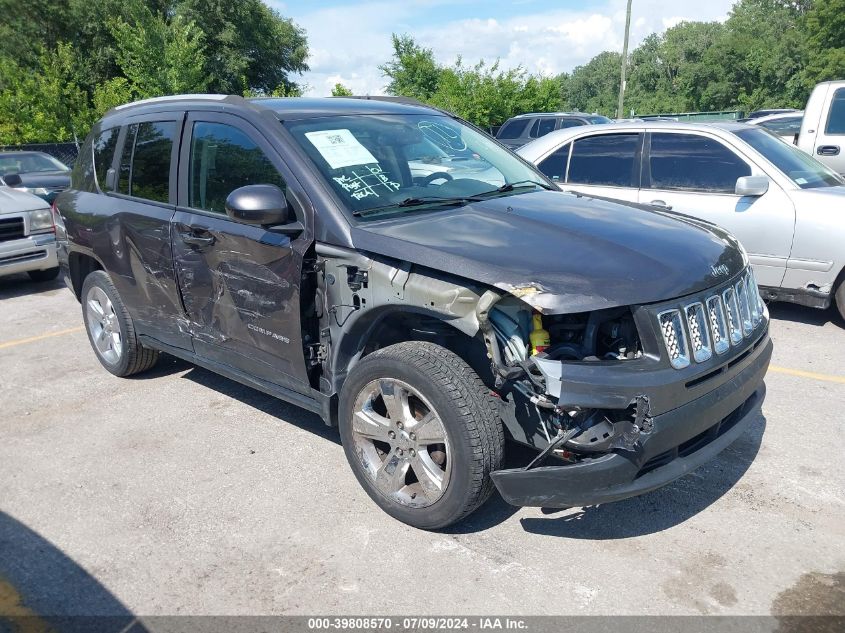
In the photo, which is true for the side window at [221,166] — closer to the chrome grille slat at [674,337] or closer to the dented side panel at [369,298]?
the dented side panel at [369,298]

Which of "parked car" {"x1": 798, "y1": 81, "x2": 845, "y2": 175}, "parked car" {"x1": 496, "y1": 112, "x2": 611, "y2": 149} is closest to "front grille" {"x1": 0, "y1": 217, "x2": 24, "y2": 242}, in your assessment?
"parked car" {"x1": 798, "y1": 81, "x2": 845, "y2": 175}

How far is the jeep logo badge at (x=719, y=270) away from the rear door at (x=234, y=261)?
188 centimetres

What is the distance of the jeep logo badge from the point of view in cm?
311

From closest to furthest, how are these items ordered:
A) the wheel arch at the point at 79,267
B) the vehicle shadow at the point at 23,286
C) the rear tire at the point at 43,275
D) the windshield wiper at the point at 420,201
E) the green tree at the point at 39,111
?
the windshield wiper at the point at 420,201
the wheel arch at the point at 79,267
the vehicle shadow at the point at 23,286
the rear tire at the point at 43,275
the green tree at the point at 39,111

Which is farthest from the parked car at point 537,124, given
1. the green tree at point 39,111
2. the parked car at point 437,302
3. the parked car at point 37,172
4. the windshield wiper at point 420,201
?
the green tree at point 39,111

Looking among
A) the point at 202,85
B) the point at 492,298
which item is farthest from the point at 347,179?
the point at 202,85

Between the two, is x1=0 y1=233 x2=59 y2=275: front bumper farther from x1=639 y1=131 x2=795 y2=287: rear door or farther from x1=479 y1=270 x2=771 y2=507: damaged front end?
x1=479 y1=270 x2=771 y2=507: damaged front end

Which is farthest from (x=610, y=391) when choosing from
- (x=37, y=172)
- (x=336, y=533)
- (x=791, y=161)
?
(x=37, y=172)

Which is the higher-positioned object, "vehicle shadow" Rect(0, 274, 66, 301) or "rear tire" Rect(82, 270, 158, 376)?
"rear tire" Rect(82, 270, 158, 376)

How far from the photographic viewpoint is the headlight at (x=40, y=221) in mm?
8570

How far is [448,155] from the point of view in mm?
4152

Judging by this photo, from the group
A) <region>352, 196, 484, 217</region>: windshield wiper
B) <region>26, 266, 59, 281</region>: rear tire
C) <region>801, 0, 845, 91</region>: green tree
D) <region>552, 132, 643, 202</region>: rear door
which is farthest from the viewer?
<region>801, 0, 845, 91</region>: green tree

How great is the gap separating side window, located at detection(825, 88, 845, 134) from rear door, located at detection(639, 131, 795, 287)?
4.38 meters

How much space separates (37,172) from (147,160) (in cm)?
1012
